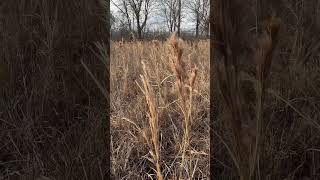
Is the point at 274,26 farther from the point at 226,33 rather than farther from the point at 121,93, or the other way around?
the point at 121,93

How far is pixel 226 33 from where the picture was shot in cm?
42

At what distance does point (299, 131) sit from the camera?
3.29ft

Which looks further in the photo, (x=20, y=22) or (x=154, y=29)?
(x=154, y=29)

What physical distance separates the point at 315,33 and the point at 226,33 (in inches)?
34.1

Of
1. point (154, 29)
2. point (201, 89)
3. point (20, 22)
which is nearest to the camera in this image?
point (20, 22)

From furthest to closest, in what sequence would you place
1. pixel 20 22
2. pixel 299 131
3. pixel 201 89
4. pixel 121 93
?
pixel 121 93 < pixel 201 89 < pixel 20 22 < pixel 299 131

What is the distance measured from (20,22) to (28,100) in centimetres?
30

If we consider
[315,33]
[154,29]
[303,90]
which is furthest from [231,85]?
[154,29]

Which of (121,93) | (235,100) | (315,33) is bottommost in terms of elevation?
(121,93)

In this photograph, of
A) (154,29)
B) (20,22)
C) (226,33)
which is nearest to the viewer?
(226,33)

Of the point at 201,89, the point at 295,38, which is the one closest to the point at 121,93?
the point at 201,89

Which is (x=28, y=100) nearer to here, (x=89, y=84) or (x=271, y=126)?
(x=89, y=84)

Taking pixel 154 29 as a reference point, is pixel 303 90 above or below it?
below

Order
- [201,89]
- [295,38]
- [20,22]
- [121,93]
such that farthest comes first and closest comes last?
1. [121,93]
2. [201,89]
3. [20,22]
4. [295,38]
